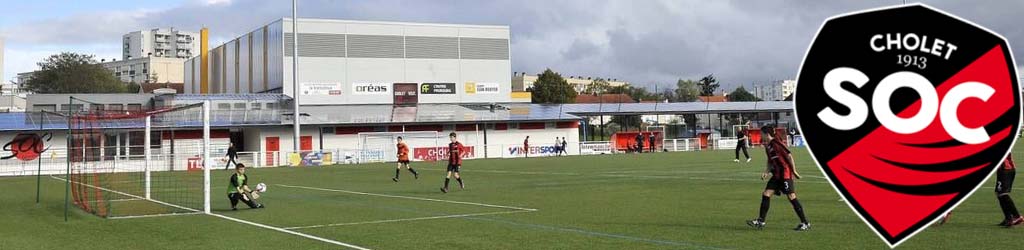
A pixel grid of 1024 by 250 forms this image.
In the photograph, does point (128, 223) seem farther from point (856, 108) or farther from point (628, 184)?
point (856, 108)

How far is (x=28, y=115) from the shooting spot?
191ft

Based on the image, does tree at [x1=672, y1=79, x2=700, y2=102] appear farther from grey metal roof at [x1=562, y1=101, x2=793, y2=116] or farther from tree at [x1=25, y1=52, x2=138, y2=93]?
tree at [x1=25, y1=52, x2=138, y2=93]

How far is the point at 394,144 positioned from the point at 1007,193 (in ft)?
174

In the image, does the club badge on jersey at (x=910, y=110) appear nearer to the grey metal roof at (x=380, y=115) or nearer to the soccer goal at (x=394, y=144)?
the grey metal roof at (x=380, y=115)

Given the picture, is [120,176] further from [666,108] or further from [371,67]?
[666,108]

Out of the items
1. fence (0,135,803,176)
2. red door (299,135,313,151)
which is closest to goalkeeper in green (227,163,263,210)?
fence (0,135,803,176)

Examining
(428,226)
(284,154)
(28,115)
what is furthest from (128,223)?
(28,115)

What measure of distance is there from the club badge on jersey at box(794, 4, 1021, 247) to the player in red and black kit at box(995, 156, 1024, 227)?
10885 mm

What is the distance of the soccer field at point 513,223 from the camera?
12.5 metres

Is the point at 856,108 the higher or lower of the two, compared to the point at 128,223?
higher

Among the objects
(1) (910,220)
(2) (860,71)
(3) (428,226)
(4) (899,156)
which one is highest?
(2) (860,71)

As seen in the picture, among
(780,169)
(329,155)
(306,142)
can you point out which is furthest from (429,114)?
(780,169)

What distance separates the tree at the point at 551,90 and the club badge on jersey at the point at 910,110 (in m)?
121

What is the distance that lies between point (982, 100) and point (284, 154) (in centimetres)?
5712
